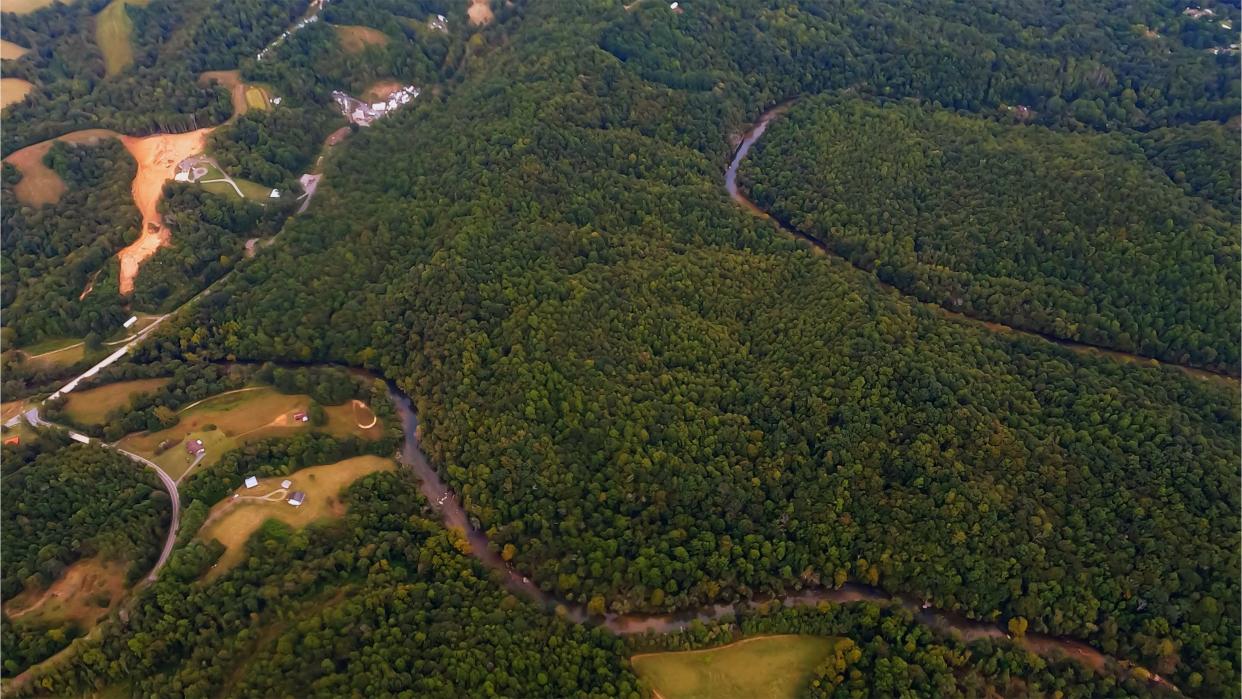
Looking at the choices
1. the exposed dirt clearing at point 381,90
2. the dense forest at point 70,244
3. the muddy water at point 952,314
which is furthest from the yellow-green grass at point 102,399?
the muddy water at point 952,314

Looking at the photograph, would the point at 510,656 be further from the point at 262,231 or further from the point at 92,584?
the point at 262,231

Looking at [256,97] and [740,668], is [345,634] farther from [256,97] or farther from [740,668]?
[256,97]

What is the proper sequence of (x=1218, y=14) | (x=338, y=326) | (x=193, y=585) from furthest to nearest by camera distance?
(x=1218, y=14) → (x=338, y=326) → (x=193, y=585)

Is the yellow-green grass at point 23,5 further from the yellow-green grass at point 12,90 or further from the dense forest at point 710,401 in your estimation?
the dense forest at point 710,401

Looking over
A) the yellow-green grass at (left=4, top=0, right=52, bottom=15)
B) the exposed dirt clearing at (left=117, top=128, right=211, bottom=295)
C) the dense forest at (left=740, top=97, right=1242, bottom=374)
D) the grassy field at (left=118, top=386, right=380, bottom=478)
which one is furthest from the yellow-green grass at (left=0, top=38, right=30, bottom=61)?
the dense forest at (left=740, top=97, right=1242, bottom=374)

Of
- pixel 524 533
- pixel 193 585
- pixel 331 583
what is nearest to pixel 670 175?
pixel 524 533

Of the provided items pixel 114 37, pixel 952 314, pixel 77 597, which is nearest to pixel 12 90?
pixel 114 37
